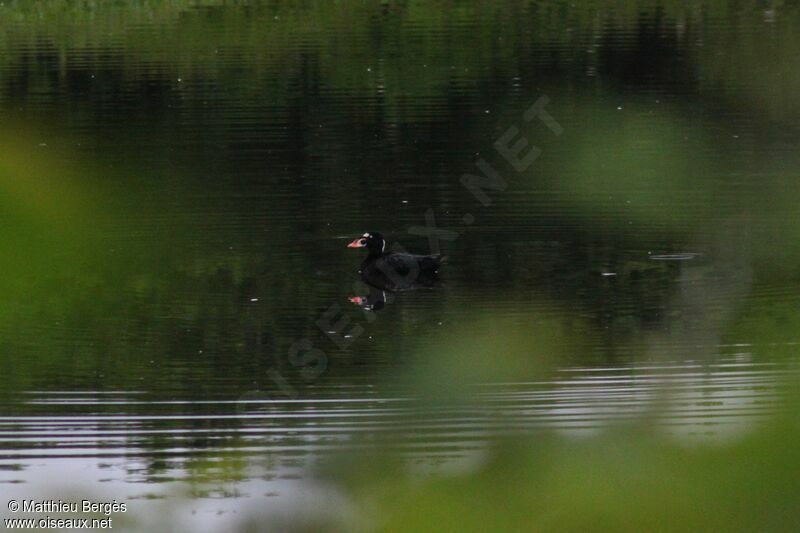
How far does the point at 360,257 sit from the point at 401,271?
1.97 ft

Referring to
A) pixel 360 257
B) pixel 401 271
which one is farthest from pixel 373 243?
pixel 401 271

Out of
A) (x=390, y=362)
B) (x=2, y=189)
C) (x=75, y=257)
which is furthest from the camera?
(x=2, y=189)

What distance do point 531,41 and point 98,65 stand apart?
16.7 ft

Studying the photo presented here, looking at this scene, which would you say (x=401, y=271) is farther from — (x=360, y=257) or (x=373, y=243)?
(x=360, y=257)

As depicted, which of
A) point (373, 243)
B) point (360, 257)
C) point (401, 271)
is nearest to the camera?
point (401, 271)

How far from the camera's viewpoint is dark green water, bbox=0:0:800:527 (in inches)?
247

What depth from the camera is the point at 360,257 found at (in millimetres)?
8992

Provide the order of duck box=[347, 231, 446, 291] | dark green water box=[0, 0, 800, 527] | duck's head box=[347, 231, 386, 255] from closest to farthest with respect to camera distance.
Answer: dark green water box=[0, 0, 800, 527] → duck box=[347, 231, 446, 291] → duck's head box=[347, 231, 386, 255]

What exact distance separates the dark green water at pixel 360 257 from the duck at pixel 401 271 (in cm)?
18

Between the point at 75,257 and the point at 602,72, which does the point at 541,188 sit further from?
the point at 602,72

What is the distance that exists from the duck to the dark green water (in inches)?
7.1

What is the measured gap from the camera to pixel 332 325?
7.59 metres

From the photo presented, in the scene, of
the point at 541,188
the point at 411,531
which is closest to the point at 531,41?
the point at 541,188

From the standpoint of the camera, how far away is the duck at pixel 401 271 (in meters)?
8.35
